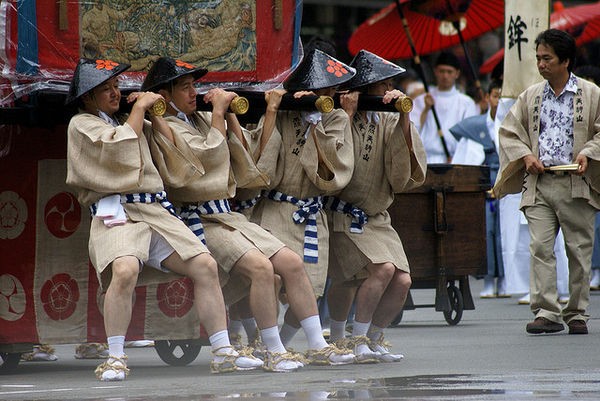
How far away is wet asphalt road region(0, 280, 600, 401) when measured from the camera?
6.43m

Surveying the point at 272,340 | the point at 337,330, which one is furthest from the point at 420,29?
the point at 272,340

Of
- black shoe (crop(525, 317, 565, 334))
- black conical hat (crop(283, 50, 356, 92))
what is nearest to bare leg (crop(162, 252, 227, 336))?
black conical hat (crop(283, 50, 356, 92))

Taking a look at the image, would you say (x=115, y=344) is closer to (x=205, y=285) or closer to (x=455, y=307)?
(x=205, y=285)

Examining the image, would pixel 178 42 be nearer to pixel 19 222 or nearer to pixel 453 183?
pixel 19 222

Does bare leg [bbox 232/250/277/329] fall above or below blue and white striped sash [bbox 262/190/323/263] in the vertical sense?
below

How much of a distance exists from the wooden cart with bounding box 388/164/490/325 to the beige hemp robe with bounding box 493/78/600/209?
2.66 feet

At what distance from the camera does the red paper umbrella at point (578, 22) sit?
16.3m

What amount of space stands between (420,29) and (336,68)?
7.29 m

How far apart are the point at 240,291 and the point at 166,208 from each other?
747 mm

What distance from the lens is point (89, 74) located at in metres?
7.33

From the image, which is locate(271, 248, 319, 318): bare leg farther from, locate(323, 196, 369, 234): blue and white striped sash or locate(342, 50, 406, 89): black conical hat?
locate(342, 50, 406, 89): black conical hat

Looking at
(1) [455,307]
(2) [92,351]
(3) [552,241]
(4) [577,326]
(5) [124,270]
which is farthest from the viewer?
(1) [455,307]

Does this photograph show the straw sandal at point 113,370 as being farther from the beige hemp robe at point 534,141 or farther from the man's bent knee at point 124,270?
the beige hemp robe at point 534,141

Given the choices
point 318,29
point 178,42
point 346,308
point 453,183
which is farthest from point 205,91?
point 318,29
